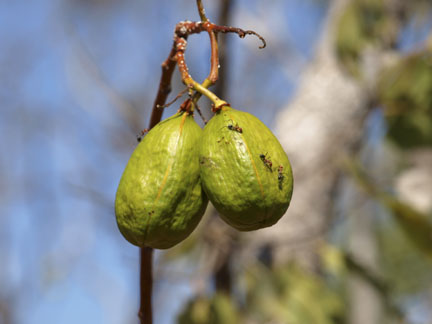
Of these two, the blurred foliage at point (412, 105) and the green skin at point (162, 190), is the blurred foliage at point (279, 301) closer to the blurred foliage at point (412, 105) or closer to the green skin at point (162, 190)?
the blurred foliage at point (412, 105)

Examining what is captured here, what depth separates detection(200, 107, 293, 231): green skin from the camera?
1266 millimetres

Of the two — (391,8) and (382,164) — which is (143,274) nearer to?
(391,8)

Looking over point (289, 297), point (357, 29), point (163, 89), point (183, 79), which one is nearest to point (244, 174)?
point (183, 79)

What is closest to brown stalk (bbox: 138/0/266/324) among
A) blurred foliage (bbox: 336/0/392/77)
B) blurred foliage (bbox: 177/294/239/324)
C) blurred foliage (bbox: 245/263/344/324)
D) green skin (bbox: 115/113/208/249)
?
green skin (bbox: 115/113/208/249)

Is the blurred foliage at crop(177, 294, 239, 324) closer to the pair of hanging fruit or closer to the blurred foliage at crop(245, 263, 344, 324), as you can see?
the blurred foliage at crop(245, 263, 344, 324)

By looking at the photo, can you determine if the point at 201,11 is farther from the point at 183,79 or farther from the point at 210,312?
the point at 210,312

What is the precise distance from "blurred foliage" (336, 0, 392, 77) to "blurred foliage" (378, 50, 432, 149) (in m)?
0.31

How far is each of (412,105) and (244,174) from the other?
232 centimetres

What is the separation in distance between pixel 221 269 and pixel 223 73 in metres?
1.41

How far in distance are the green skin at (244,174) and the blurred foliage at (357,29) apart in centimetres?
233

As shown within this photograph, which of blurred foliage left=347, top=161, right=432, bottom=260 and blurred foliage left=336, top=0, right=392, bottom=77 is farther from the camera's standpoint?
blurred foliage left=336, top=0, right=392, bottom=77

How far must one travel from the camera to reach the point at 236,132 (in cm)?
130

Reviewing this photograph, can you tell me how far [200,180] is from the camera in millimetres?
1338

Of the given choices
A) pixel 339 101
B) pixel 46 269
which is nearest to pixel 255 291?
pixel 339 101
